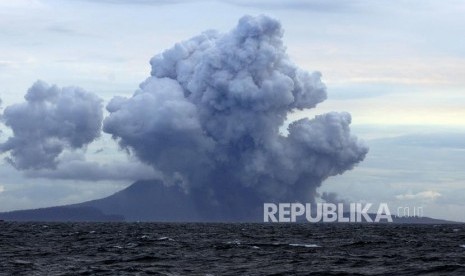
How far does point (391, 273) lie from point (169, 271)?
13107 millimetres

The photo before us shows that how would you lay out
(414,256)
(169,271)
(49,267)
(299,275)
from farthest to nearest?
1. (414,256)
2. (49,267)
3. (169,271)
4. (299,275)

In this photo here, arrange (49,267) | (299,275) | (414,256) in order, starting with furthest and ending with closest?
(414,256) < (49,267) < (299,275)

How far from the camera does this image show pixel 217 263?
187 feet

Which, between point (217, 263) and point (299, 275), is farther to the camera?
point (217, 263)

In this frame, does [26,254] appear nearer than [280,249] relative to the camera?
Yes

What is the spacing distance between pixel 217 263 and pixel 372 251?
60.0 ft

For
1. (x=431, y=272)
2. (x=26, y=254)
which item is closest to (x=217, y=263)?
(x=431, y=272)

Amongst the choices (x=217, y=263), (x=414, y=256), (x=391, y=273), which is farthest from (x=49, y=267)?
(x=414, y=256)

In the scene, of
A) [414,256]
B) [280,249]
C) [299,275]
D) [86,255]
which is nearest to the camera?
[299,275]

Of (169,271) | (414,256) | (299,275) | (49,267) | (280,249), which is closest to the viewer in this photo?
(299,275)

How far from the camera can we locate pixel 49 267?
54469 mm

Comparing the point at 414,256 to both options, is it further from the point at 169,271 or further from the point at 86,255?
the point at 86,255

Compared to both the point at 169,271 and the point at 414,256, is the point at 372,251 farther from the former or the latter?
the point at 169,271

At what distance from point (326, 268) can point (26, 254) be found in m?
28.1
